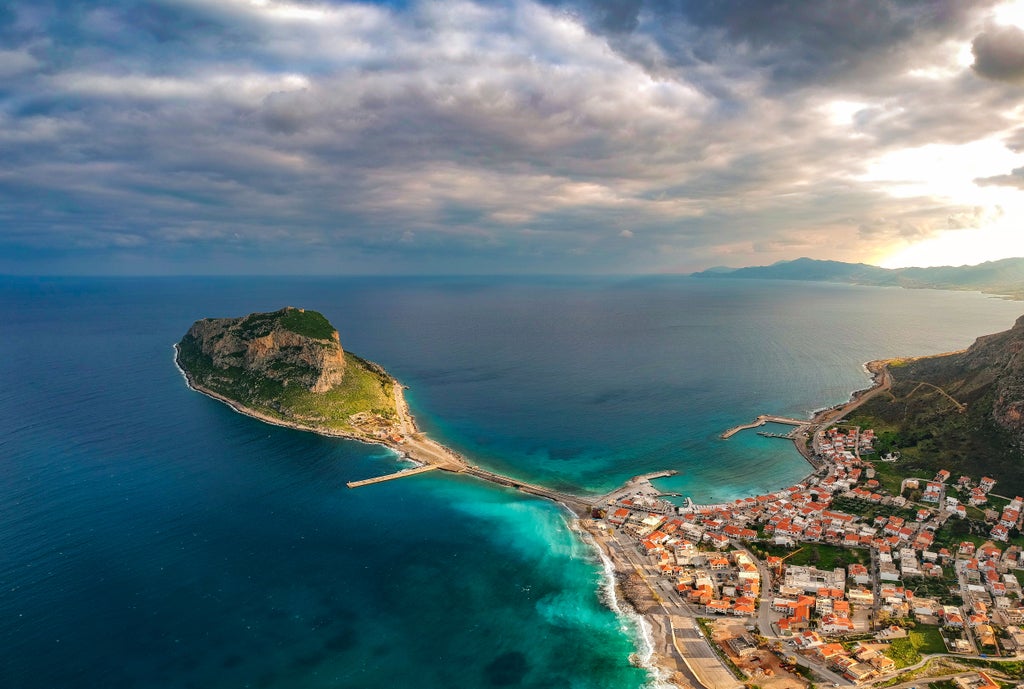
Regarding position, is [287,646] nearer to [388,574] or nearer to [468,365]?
[388,574]

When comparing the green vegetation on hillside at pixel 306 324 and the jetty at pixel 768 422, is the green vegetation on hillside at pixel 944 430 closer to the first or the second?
the jetty at pixel 768 422

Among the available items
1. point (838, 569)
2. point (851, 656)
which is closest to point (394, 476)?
point (838, 569)

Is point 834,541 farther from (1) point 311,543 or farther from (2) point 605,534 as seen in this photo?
(1) point 311,543

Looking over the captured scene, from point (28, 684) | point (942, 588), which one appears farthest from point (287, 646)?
point (942, 588)

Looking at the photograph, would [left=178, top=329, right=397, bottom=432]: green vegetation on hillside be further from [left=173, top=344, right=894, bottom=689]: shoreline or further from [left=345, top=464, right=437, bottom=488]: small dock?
[left=345, top=464, right=437, bottom=488]: small dock

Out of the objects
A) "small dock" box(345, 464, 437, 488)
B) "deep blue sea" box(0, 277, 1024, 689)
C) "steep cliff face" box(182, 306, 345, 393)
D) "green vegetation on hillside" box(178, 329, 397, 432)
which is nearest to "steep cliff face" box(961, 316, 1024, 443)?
"deep blue sea" box(0, 277, 1024, 689)

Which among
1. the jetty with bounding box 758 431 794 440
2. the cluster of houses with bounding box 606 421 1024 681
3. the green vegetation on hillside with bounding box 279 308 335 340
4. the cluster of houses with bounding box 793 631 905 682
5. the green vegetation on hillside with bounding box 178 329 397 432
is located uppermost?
the green vegetation on hillside with bounding box 279 308 335 340
